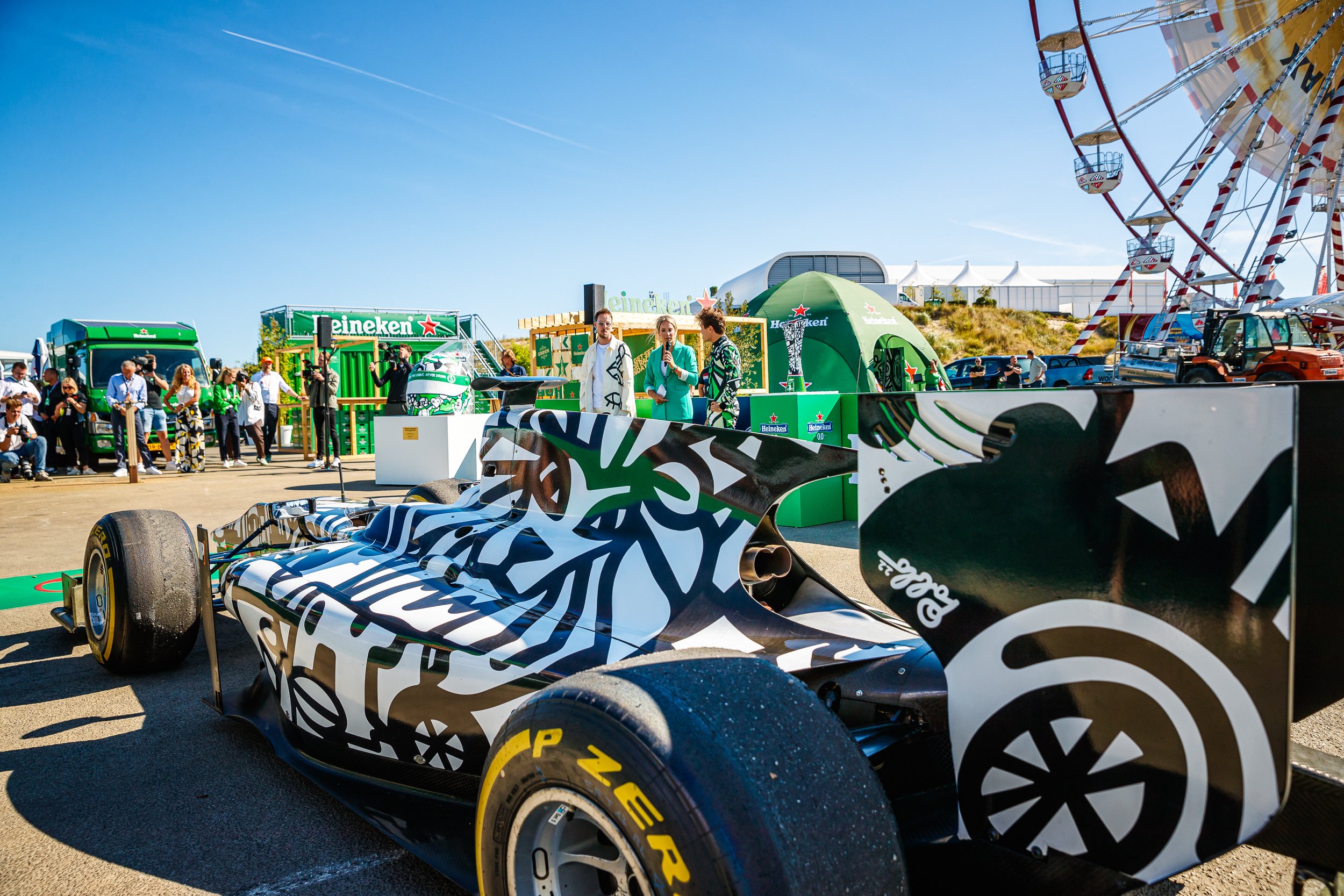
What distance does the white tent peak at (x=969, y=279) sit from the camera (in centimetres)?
6650

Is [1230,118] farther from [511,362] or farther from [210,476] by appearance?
[210,476]

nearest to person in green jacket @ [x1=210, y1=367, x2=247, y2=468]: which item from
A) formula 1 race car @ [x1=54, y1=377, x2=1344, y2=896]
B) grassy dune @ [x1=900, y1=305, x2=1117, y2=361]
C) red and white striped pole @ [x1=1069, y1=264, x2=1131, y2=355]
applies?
formula 1 race car @ [x1=54, y1=377, x2=1344, y2=896]

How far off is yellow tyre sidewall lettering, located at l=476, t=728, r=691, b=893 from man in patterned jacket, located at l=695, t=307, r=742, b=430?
16.6ft

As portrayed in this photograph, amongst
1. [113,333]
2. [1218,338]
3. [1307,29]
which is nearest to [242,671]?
[113,333]

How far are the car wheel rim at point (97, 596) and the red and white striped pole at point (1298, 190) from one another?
31.8 meters

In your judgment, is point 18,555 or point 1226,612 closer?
point 1226,612

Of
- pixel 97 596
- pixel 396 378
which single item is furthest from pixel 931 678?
pixel 396 378

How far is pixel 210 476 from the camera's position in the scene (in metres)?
12.8

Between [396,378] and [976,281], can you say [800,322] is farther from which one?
[976,281]

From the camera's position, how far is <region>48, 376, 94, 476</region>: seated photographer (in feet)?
45.0

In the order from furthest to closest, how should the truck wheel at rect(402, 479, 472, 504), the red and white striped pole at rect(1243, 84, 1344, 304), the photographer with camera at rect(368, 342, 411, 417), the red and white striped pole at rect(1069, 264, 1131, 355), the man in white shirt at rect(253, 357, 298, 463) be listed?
the red and white striped pole at rect(1069, 264, 1131, 355) < the red and white striped pole at rect(1243, 84, 1344, 304) < the man in white shirt at rect(253, 357, 298, 463) < the photographer with camera at rect(368, 342, 411, 417) < the truck wheel at rect(402, 479, 472, 504)

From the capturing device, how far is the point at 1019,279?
6712 cm

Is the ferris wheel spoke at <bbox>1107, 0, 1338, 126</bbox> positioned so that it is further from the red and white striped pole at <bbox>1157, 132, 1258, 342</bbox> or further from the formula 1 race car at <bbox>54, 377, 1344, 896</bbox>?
the formula 1 race car at <bbox>54, 377, 1344, 896</bbox>

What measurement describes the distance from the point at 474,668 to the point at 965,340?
50.8 m
